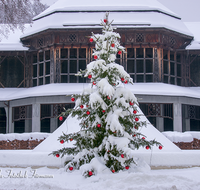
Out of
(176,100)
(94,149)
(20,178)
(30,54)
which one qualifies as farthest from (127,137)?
(30,54)

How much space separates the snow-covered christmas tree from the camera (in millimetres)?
6027

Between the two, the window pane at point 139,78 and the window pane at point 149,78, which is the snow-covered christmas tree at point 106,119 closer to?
the window pane at point 149,78

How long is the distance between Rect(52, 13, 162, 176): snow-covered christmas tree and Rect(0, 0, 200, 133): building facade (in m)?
9.72

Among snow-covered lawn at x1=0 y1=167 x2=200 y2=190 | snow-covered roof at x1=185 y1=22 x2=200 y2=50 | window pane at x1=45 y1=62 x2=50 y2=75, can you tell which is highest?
snow-covered roof at x1=185 y1=22 x2=200 y2=50

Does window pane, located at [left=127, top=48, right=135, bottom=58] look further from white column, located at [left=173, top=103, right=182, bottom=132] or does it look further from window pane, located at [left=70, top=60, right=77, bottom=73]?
white column, located at [left=173, top=103, right=182, bottom=132]

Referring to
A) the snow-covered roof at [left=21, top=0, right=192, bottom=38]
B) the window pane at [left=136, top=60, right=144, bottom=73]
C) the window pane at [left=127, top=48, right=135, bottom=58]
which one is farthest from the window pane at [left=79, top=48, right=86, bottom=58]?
the window pane at [left=136, top=60, right=144, bottom=73]

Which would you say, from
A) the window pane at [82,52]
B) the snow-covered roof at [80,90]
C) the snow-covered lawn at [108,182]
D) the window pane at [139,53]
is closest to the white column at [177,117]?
the snow-covered roof at [80,90]

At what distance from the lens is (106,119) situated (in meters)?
6.14

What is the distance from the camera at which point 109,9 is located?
18328 mm

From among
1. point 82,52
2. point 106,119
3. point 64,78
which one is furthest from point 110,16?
point 106,119

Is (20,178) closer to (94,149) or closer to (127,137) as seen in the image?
(94,149)

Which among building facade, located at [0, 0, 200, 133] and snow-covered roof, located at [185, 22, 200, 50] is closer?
building facade, located at [0, 0, 200, 133]

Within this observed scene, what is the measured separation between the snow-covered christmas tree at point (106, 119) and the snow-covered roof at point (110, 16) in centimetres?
1095

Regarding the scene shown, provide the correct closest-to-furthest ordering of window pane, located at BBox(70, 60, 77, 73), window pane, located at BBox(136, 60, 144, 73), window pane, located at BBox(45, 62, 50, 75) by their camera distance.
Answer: window pane, located at BBox(45, 62, 50, 75) → window pane, located at BBox(70, 60, 77, 73) → window pane, located at BBox(136, 60, 144, 73)
